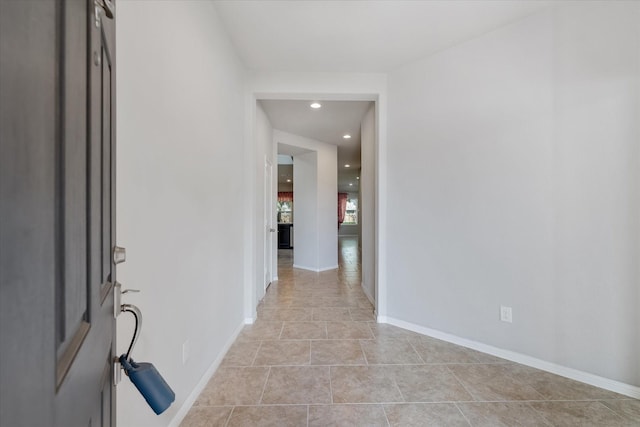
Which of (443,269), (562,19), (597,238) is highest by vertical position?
(562,19)

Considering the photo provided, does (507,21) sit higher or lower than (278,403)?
higher

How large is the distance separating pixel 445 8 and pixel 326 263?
4.50 metres

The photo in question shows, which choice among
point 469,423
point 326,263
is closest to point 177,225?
point 469,423

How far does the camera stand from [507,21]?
86.8 inches

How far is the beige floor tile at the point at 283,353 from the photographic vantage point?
2211 mm

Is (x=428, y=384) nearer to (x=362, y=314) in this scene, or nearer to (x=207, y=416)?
(x=362, y=314)

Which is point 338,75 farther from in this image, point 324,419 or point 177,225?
point 324,419

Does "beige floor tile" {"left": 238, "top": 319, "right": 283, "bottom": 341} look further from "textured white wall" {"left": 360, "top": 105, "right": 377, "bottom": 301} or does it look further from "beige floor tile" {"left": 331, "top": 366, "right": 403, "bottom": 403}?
"textured white wall" {"left": 360, "top": 105, "right": 377, "bottom": 301}

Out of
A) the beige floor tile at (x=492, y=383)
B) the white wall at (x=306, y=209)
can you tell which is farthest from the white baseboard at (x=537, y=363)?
the white wall at (x=306, y=209)

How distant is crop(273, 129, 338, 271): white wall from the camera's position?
5.45m

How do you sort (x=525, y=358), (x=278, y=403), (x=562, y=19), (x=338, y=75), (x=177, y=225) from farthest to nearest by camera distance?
(x=338, y=75), (x=525, y=358), (x=562, y=19), (x=278, y=403), (x=177, y=225)

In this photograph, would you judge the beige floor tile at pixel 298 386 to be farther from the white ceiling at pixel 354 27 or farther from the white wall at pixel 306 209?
the white wall at pixel 306 209

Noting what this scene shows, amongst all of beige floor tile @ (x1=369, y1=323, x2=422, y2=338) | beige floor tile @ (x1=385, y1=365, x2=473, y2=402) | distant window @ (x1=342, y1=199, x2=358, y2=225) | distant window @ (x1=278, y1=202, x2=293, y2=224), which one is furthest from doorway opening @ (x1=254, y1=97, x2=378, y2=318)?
distant window @ (x1=342, y1=199, x2=358, y2=225)

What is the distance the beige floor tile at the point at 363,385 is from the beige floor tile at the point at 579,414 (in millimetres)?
866
